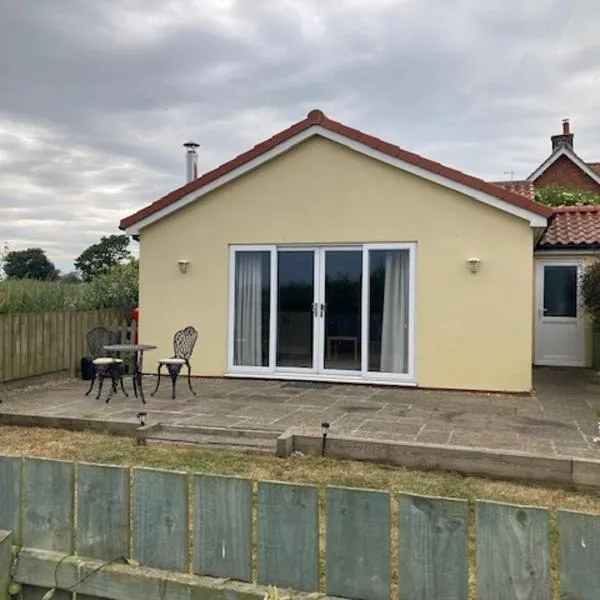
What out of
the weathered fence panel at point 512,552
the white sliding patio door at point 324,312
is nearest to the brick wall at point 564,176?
the white sliding patio door at point 324,312

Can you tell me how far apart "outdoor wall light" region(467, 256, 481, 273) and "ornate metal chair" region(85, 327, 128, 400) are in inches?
249

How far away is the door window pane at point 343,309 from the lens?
440 inches

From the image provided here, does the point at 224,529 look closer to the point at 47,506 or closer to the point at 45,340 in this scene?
the point at 47,506

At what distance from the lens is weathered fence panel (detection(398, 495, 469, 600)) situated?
7.00 feet

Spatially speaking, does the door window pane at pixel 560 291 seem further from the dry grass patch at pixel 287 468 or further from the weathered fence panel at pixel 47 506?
the weathered fence panel at pixel 47 506

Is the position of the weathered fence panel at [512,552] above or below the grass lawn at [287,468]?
above

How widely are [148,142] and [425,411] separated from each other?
12777 mm

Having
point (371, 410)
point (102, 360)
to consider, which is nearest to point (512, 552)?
point (371, 410)

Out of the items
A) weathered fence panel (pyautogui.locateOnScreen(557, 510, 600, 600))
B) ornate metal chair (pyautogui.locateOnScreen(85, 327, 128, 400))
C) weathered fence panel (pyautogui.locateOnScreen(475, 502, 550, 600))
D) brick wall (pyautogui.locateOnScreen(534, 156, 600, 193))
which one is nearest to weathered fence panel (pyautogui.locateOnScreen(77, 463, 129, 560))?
weathered fence panel (pyautogui.locateOnScreen(475, 502, 550, 600))

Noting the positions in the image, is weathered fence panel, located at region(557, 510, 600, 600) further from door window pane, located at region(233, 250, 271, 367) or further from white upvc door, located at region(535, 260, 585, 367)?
white upvc door, located at region(535, 260, 585, 367)

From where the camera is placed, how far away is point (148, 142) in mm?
17750

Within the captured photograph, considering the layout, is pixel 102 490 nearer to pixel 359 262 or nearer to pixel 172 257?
pixel 359 262

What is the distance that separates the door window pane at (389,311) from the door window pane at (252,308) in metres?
2.12

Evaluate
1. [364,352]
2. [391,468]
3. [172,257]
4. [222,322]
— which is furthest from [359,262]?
[391,468]
